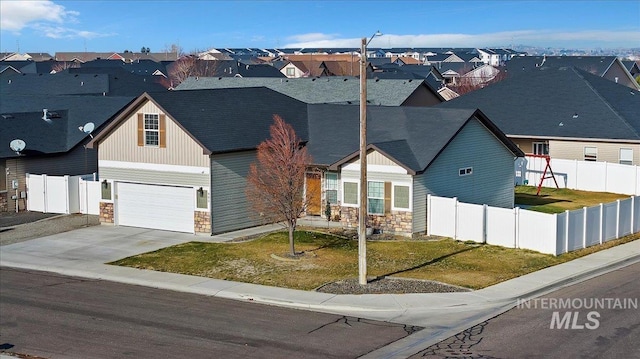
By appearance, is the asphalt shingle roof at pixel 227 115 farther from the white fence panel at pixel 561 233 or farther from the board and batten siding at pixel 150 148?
the white fence panel at pixel 561 233

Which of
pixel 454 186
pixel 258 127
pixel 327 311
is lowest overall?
pixel 327 311

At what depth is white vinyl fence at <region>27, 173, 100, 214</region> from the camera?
39.3 m

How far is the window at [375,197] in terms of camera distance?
33438 mm

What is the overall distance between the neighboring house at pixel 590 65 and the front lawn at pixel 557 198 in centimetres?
3563

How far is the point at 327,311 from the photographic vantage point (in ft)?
75.3

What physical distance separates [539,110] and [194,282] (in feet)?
97.5

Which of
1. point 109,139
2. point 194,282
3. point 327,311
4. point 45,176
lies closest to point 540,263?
point 327,311

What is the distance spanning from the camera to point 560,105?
49594mm

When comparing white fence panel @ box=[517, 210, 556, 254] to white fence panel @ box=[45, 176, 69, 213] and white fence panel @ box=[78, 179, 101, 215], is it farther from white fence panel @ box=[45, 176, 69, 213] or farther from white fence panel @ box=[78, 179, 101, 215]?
white fence panel @ box=[45, 176, 69, 213]

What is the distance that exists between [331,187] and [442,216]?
5338 mm

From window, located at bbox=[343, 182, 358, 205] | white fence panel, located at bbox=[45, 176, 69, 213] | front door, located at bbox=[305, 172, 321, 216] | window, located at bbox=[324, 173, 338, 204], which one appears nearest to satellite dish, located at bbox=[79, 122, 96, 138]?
white fence panel, located at bbox=[45, 176, 69, 213]

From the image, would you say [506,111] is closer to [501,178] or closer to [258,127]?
[501,178]

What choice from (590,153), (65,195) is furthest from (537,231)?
(65,195)

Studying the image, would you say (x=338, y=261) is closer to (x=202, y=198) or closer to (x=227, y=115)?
(x=202, y=198)
